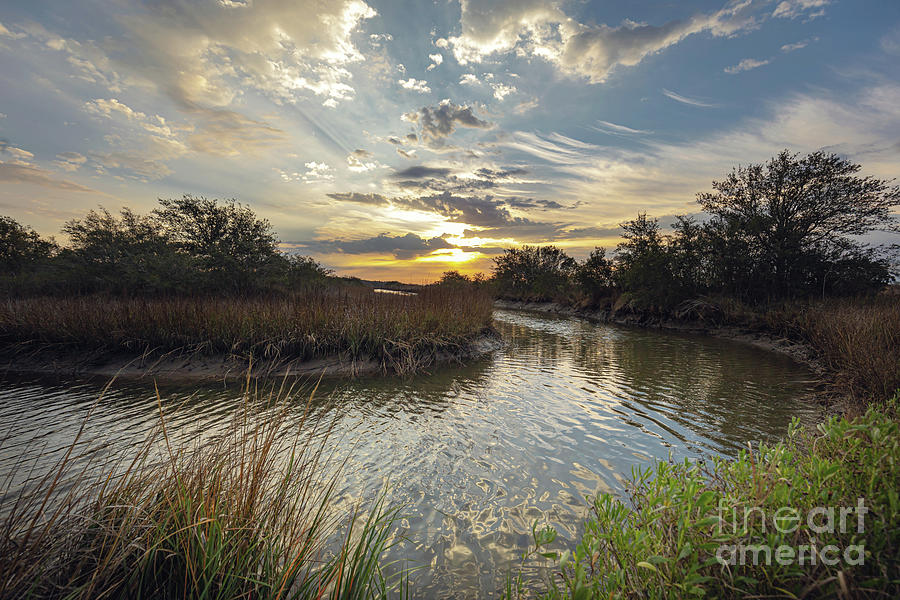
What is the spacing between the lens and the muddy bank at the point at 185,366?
8469mm

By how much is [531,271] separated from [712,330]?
27965mm

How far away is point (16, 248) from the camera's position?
23547 mm

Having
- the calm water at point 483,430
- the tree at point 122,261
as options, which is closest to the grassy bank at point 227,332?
the calm water at point 483,430

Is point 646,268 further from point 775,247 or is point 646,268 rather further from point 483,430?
point 483,430

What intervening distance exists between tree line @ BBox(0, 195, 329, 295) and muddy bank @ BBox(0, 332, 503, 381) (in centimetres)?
679

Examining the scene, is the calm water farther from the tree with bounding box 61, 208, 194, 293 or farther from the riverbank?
the tree with bounding box 61, 208, 194, 293

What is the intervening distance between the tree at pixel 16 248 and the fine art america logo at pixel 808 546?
34763 mm

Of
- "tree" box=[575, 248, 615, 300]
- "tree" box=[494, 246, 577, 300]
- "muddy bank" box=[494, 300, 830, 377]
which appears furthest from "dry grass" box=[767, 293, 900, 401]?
"tree" box=[494, 246, 577, 300]

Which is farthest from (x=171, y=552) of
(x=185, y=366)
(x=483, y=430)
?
(x=185, y=366)

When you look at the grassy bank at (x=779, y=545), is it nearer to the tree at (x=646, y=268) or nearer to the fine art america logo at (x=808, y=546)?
the fine art america logo at (x=808, y=546)

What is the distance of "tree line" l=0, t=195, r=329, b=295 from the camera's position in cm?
1582

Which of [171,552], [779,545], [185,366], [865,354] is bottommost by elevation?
[185,366]

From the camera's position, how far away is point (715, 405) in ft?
22.0

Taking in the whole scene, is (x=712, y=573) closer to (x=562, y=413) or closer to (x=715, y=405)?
(x=562, y=413)
